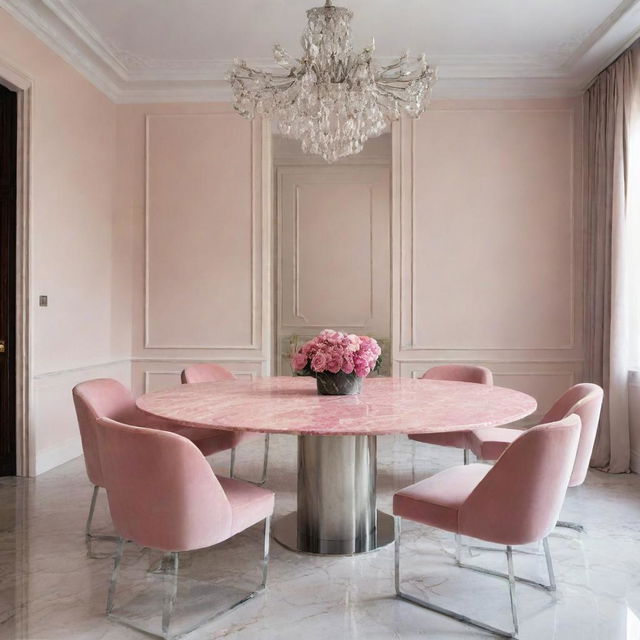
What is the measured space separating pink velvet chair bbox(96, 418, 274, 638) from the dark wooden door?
7.63 ft

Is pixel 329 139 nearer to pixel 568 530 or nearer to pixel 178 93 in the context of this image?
pixel 568 530

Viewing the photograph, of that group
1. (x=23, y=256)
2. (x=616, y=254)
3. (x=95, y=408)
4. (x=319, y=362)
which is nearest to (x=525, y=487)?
(x=319, y=362)

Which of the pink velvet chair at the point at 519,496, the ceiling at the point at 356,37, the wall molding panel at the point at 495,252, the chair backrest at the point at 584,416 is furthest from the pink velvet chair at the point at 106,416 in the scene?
the ceiling at the point at 356,37

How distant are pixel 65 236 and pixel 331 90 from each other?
2527 mm

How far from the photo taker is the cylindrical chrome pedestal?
8.91 ft

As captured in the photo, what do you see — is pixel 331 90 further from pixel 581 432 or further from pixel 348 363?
pixel 581 432

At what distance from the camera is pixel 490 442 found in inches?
119

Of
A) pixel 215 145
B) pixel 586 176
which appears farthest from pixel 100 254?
pixel 586 176

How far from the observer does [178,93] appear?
527 cm

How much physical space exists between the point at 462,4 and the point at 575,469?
314cm

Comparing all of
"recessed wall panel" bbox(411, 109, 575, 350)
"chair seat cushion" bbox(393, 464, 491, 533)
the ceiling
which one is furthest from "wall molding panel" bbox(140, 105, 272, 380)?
"chair seat cushion" bbox(393, 464, 491, 533)

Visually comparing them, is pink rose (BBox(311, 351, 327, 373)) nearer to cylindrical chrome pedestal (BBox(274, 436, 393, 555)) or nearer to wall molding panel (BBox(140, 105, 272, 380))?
cylindrical chrome pedestal (BBox(274, 436, 393, 555))

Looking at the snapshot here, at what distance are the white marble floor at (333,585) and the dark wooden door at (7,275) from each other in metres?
0.71

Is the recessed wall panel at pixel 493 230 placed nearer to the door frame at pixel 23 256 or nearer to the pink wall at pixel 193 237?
the pink wall at pixel 193 237
